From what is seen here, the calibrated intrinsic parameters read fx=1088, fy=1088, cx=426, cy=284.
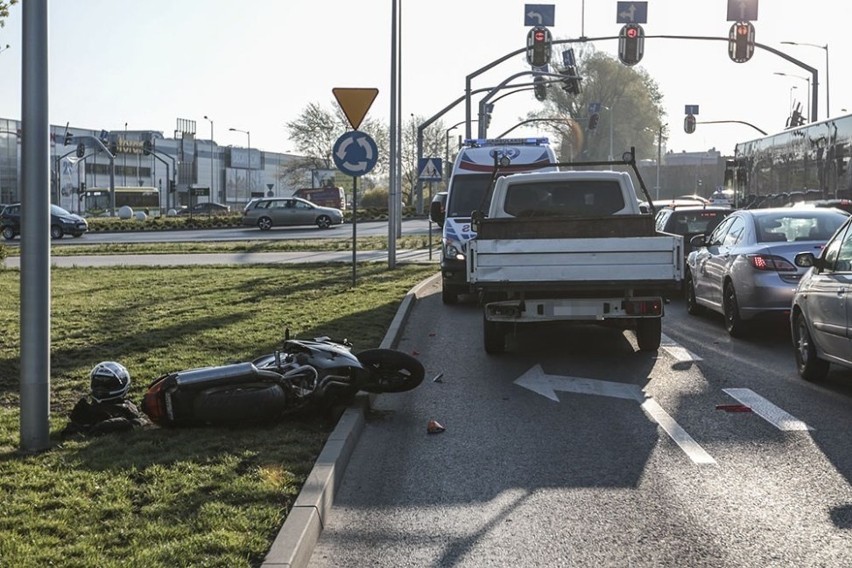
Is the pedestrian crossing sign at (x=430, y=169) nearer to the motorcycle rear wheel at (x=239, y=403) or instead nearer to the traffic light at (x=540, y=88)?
the traffic light at (x=540, y=88)

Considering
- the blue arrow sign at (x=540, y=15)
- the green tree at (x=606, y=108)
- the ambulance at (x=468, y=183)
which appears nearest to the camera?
the ambulance at (x=468, y=183)

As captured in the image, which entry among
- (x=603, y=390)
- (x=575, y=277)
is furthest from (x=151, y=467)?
(x=575, y=277)

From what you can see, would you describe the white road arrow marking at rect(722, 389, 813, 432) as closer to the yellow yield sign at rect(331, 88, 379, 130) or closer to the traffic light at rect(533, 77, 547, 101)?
the yellow yield sign at rect(331, 88, 379, 130)

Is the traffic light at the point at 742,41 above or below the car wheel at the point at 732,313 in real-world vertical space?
above

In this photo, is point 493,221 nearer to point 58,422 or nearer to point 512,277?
point 512,277

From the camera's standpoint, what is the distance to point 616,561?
4.88 meters

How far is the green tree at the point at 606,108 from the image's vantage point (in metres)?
91.8

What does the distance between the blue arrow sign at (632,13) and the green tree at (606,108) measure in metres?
61.8

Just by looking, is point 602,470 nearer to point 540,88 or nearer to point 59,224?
point 540,88

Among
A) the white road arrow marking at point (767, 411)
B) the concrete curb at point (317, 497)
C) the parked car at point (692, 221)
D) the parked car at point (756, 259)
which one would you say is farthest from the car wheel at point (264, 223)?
the concrete curb at point (317, 497)

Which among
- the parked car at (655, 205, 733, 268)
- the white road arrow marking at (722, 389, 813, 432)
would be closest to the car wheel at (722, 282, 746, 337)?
the white road arrow marking at (722, 389, 813, 432)

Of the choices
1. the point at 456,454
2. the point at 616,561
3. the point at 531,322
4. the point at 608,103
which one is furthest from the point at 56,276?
the point at 608,103

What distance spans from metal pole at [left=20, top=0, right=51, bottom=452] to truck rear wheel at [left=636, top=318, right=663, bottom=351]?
267 inches

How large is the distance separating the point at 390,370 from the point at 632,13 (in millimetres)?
21136
